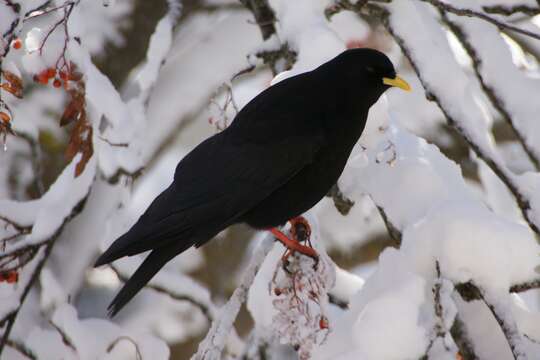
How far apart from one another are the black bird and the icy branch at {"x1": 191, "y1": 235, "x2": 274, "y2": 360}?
19cm

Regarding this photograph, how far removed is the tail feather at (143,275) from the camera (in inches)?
102

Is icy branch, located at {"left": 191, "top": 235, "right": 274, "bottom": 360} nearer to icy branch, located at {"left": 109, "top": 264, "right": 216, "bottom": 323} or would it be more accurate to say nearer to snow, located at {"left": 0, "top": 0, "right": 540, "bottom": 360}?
snow, located at {"left": 0, "top": 0, "right": 540, "bottom": 360}

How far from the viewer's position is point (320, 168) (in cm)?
300

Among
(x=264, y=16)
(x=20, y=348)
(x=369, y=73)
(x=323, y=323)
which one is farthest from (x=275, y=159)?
(x=20, y=348)

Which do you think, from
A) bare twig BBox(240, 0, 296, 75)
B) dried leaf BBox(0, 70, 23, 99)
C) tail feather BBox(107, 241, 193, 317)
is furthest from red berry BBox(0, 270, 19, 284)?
bare twig BBox(240, 0, 296, 75)

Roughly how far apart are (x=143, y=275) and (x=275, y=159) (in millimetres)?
689

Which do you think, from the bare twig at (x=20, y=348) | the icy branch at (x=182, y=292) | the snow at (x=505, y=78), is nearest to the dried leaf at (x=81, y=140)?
the icy branch at (x=182, y=292)

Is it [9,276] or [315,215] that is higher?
[9,276]

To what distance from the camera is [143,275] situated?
2.65 m

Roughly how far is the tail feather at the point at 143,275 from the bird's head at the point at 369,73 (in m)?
0.91

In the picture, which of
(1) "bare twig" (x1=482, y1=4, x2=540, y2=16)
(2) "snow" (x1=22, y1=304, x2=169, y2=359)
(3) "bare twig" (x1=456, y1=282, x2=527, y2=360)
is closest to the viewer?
(3) "bare twig" (x1=456, y1=282, x2=527, y2=360)

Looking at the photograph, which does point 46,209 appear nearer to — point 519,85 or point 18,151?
→ point 519,85

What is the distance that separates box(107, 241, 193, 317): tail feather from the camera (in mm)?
2588

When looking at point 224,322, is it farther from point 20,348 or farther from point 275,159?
point 20,348
